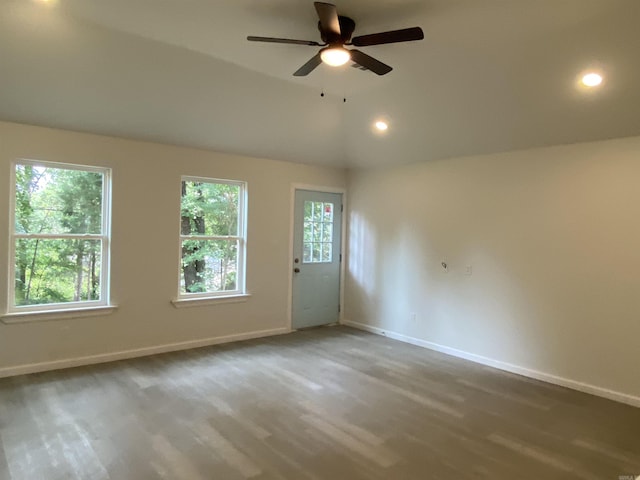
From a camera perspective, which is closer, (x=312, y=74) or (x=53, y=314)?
(x=312, y=74)

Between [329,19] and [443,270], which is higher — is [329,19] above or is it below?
above

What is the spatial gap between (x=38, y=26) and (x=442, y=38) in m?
2.95

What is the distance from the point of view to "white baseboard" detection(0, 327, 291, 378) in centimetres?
415

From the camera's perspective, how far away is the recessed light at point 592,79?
335cm

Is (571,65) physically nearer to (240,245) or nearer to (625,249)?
(625,249)

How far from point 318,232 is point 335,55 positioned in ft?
12.1

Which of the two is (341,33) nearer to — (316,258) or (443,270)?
(443,270)

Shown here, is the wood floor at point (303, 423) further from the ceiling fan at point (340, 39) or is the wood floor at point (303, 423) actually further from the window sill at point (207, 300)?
the ceiling fan at point (340, 39)

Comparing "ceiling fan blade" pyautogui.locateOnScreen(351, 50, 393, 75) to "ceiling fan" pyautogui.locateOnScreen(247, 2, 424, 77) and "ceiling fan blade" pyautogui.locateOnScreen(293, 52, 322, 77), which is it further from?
"ceiling fan blade" pyautogui.locateOnScreen(293, 52, 322, 77)

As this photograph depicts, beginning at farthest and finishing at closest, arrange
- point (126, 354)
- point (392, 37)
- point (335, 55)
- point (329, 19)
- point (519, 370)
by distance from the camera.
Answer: point (126, 354) < point (519, 370) < point (335, 55) < point (392, 37) < point (329, 19)

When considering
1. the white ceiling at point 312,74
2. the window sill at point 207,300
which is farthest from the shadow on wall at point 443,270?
the window sill at point 207,300

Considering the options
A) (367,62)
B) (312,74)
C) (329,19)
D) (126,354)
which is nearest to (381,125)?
(312,74)

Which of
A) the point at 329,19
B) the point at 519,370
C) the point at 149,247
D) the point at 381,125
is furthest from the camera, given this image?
the point at 381,125

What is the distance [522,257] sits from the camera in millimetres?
4547
